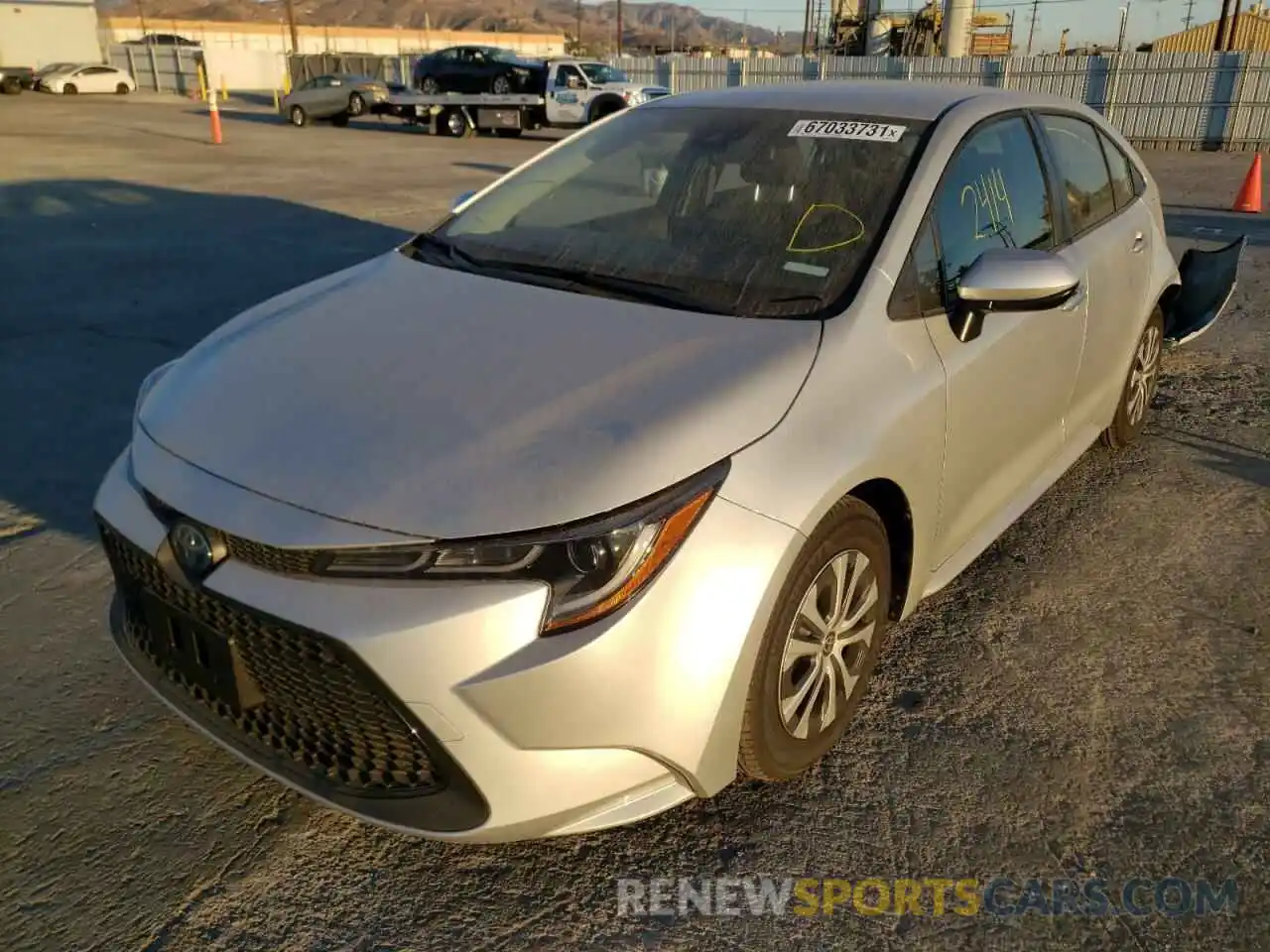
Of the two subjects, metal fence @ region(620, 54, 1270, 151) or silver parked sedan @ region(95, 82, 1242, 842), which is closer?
silver parked sedan @ region(95, 82, 1242, 842)

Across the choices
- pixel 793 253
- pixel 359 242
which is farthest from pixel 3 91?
pixel 793 253

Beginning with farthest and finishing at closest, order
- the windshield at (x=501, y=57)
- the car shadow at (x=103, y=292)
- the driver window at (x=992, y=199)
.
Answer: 1. the windshield at (x=501, y=57)
2. the car shadow at (x=103, y=292)
3. the driver window at (x=992, y=199)

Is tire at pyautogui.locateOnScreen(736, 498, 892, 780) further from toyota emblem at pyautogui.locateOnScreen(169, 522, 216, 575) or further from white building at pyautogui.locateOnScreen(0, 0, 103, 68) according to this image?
white building at pyautogui.locateOnScreen(0, 0, 103, 68)

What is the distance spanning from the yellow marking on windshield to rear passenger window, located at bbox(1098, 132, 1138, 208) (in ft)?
6.13

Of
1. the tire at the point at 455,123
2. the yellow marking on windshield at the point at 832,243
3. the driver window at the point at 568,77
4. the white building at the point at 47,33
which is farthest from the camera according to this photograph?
the white building at the point at 47,33

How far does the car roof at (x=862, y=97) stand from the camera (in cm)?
311

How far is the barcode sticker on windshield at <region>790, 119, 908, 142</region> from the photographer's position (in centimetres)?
297

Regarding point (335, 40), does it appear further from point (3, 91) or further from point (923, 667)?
point (923, 667)

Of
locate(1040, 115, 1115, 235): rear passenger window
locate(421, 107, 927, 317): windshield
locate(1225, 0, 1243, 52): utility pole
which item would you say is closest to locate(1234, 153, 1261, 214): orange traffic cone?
locate(1040, 115, 1115, 235): rear passenger window

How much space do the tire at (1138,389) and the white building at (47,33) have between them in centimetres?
5477

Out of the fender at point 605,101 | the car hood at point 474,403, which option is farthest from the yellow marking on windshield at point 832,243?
the fender at point 605,101

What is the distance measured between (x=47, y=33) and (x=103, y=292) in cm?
5120

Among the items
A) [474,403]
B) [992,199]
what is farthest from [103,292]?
[992,199]

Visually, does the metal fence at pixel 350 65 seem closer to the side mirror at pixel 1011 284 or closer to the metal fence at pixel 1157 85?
the metal fence at pixel 1157 85
